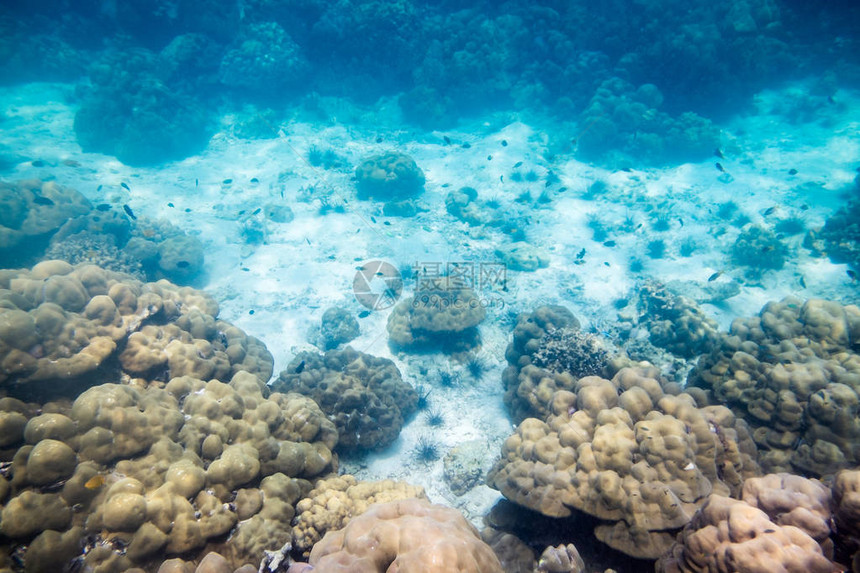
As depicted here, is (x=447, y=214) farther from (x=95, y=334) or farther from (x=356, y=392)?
(x=95, y=334)

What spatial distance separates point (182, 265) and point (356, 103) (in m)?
19.0

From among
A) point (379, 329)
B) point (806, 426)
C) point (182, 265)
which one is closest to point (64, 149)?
point (182, 265)

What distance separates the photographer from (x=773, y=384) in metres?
5.72

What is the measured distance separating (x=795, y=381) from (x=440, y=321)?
692 centimetres

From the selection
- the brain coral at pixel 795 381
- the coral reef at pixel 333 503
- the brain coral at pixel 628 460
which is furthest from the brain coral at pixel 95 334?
the brain coral at pixel 795 381

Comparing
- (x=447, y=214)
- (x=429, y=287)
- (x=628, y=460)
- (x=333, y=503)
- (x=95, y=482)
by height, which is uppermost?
(x=447, y=214)

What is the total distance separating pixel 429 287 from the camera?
11148 mm

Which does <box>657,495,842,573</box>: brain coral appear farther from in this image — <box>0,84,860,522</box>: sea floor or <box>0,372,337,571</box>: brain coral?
<box>0,372,337,571</box>: brain coral

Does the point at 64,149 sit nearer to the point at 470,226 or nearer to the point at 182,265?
the point at 182,265

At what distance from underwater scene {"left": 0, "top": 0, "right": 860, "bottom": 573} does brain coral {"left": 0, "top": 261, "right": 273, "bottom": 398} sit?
0.16 ft

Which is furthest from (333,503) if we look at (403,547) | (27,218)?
(27,218)

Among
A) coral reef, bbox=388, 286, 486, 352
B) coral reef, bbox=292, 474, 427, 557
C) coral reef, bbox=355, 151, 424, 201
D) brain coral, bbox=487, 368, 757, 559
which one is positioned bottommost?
coral reef, bbox=292, 474, 427, 557

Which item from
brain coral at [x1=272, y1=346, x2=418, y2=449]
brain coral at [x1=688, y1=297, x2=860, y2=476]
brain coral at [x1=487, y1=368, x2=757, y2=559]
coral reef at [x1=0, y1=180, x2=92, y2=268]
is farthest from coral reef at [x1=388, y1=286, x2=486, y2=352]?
coral reef at [x1=0, y1=180, x2=92, y2=268]

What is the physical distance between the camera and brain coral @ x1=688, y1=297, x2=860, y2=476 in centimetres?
507
